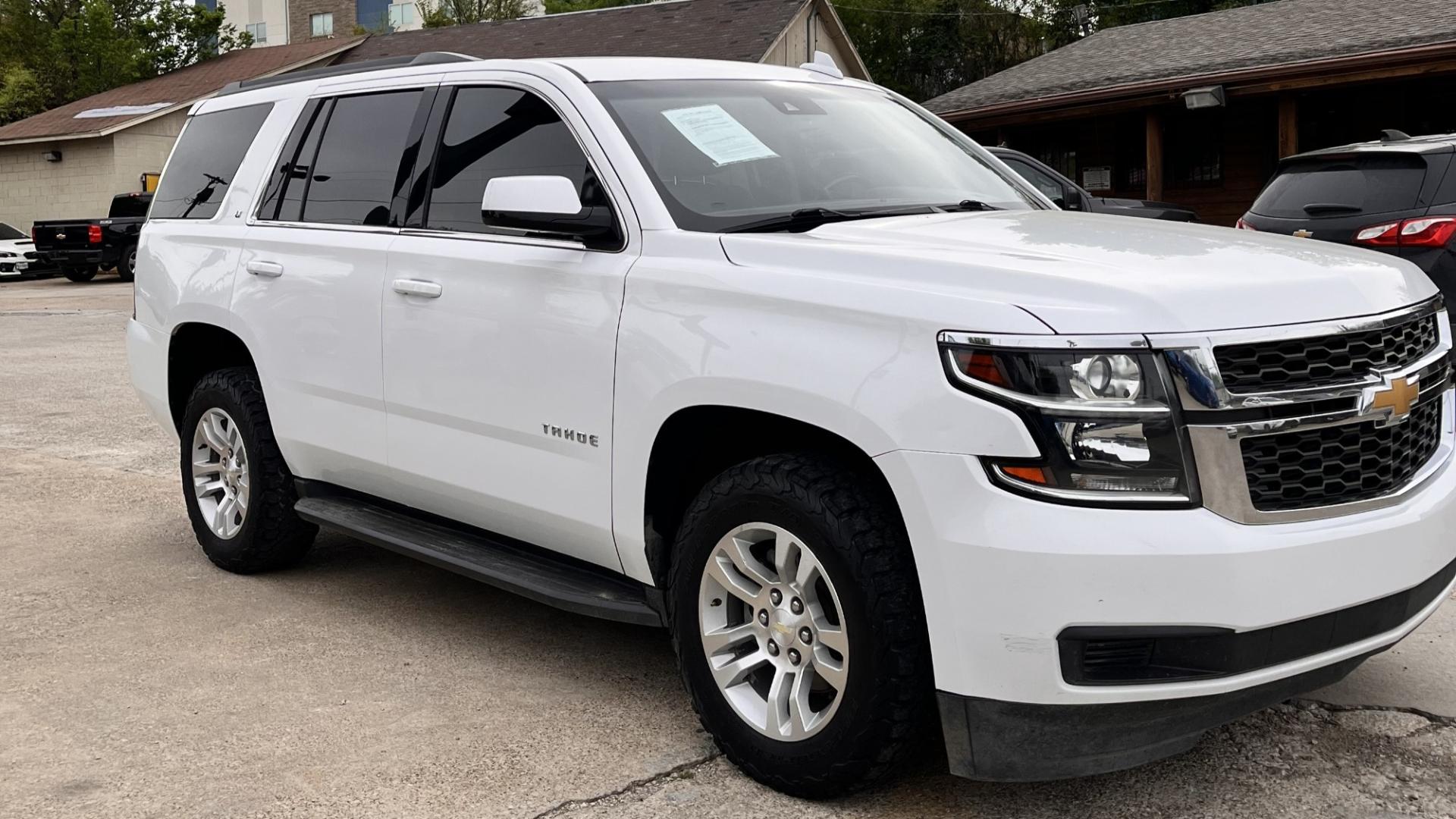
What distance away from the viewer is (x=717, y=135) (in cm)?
427

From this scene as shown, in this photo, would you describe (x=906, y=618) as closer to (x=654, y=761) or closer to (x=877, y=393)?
(x=877, y=393)

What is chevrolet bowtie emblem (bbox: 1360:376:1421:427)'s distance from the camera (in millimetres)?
3154

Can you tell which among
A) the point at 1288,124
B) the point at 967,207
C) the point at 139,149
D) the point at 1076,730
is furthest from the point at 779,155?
the point at 139,149

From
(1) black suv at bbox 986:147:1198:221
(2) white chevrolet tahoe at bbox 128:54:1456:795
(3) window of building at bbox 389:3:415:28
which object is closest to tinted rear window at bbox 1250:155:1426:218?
(1) black suv at bbox 986:147:1198:221

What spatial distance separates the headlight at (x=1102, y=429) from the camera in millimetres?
2926

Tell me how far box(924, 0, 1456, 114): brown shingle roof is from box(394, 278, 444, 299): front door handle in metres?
16.7

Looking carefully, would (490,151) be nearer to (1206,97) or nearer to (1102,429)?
(1102,429)

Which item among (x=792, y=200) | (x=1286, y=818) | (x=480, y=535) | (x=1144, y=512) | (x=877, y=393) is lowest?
(x=1286, y=818)

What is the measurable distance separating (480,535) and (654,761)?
3.87ft

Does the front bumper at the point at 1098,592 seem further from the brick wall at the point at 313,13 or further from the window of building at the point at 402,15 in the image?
the brick wall at the point at 313,13

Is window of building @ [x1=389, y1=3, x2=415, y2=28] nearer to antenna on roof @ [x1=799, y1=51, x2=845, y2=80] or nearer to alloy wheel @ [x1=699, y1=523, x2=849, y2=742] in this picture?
antenna on roof @ [x1=799, y1=51, x2=845, y2=80]

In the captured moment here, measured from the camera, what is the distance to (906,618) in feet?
10.5

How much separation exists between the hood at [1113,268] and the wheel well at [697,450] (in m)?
0.41

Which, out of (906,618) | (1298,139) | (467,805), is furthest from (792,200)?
(1298,139)
